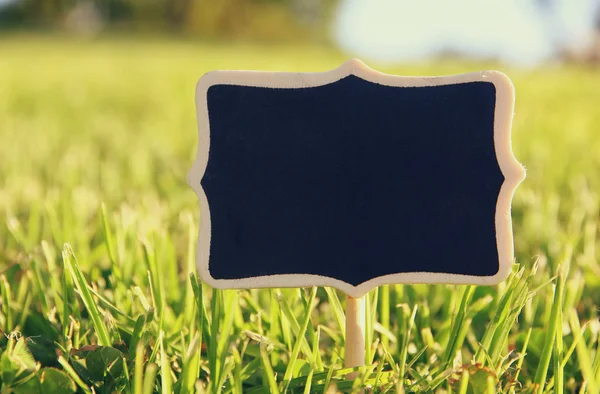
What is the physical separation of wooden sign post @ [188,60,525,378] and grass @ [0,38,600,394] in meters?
0.10

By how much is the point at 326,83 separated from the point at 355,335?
0.35 metres

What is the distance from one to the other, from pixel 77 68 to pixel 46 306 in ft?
23.4

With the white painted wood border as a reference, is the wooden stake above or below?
below

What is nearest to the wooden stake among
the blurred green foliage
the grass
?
the grass

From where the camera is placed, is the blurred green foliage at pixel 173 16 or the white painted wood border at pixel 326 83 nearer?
the white painted wood border at pixel 326 83

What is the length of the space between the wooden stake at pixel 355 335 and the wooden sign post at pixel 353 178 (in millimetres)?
31

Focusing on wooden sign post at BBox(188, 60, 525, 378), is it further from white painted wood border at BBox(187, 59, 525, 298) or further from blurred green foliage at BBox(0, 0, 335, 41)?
blurred green foliage at BBox(0, 0, 335, 41)

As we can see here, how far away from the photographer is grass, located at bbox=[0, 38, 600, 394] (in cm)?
88

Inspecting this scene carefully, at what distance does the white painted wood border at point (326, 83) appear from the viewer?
0.85 m

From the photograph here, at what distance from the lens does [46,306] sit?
108cm

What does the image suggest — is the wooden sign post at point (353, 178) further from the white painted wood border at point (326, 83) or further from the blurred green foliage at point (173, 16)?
the blurred green foliage at point (173, 16)

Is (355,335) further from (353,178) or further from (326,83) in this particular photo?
(326,83)

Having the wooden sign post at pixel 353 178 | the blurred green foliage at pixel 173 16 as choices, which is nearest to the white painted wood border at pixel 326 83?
the wooden sign post at pixel 353 178

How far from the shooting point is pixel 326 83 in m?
0.87
